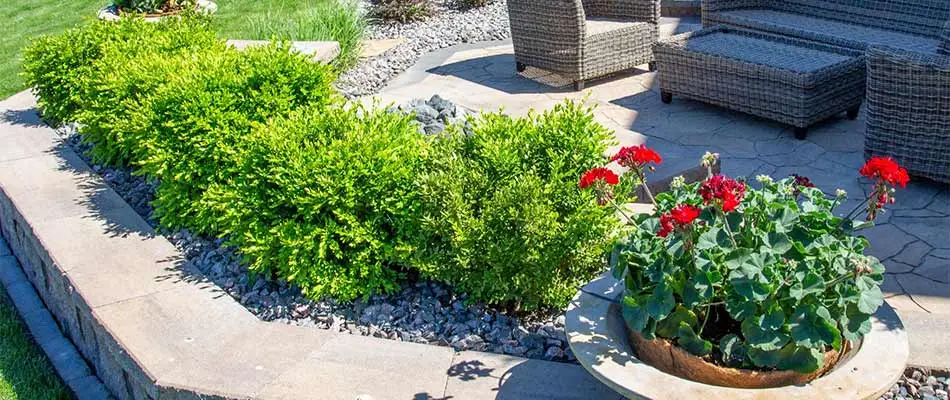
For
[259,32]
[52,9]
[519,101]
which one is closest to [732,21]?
[519,101]

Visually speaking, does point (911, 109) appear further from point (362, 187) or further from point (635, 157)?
point (362, 187)

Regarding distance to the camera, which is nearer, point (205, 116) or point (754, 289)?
point (754, 289)

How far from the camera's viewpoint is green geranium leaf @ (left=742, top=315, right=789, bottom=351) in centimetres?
238

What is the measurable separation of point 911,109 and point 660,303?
269cm

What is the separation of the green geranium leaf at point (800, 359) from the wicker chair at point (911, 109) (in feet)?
8.21

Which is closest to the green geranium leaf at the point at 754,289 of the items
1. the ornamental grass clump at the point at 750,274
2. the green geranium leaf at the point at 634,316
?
the ornamental grass clump at the point at 750,274

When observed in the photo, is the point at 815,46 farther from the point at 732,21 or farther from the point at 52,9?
the point at 52,9

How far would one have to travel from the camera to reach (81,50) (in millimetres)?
5781

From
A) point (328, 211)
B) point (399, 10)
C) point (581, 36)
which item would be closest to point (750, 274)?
point (328, 211)

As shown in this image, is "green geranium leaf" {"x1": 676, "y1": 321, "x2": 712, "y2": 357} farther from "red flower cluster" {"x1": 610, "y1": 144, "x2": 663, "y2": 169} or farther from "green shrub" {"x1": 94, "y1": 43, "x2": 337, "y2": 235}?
"green shrub" {"x1": 94, "y1": 43, "x2": 337, "y2": 235}

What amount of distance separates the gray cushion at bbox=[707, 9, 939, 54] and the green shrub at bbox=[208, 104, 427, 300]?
11.3ft

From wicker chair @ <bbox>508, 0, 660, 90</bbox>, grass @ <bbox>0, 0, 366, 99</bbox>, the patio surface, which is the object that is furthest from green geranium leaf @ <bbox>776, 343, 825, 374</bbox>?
grass @ <bbox>0, 0, 366, 99</bbox>

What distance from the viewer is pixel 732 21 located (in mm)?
6617

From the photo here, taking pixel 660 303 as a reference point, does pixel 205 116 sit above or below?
above
